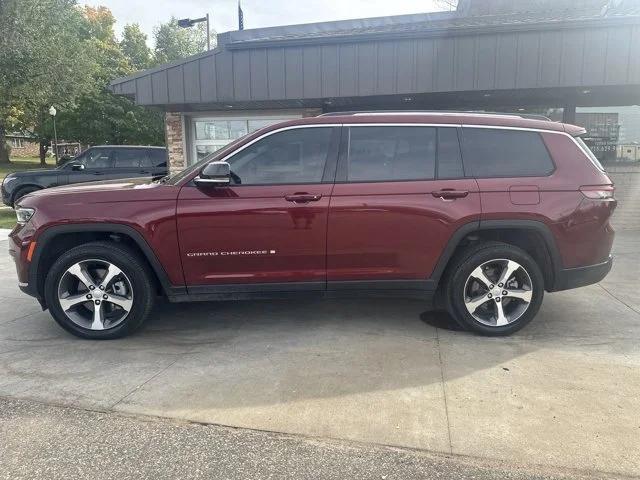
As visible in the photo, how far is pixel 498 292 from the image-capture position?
4215 millimetres

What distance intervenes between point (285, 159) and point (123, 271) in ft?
5.29

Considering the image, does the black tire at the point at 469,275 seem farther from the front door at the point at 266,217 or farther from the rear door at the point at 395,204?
the front door at the point at 266,217

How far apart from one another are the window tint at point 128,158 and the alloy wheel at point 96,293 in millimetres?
8761

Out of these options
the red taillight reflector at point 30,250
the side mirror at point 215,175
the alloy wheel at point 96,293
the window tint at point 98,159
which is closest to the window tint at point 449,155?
the side mirror at point 215,175

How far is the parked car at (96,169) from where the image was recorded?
12.1 meters

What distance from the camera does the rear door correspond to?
4.03 metres

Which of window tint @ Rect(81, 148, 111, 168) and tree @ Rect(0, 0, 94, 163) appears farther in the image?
tree @ Rect(0, 0, 94, 163)

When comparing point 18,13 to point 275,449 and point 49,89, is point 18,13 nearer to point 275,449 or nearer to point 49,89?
point 49,89

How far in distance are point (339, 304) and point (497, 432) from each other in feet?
8.32

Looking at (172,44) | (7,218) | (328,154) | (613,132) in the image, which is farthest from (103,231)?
(172,44)

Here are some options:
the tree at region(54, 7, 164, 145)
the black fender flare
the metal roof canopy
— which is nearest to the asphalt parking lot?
the black fender flare

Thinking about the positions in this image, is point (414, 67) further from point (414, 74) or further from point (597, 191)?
point (597, 191)

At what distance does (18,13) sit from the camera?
20734 mm

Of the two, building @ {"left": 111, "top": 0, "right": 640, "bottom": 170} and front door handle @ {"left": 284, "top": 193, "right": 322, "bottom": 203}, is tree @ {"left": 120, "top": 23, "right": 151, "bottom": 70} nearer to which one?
building @ {"left": 111, "top": 0, "right": 640, "bottom": 170}
